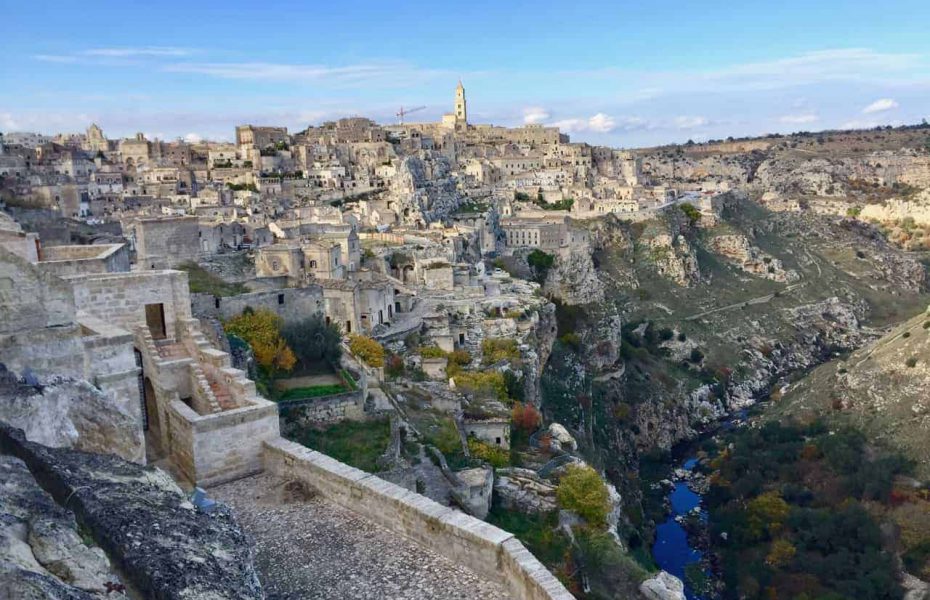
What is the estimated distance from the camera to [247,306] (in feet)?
54.6

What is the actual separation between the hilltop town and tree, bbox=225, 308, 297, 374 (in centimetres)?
7

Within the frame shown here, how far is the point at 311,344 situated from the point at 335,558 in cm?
934

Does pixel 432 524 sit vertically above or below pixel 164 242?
below

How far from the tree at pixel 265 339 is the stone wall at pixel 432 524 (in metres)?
6.22

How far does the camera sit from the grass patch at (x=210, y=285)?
18.4m

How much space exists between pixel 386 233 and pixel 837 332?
34.8 m

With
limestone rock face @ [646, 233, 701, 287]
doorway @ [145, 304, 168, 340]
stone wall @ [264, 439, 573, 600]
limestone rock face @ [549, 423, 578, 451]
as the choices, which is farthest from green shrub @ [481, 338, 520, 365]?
limestone rock face @ [646, 233, 701, 287]

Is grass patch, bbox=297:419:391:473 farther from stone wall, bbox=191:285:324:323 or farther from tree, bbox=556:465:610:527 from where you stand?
tree, bbox=556:465:610:527

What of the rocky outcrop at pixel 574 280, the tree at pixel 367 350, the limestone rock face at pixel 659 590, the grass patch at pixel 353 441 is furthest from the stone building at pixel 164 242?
the rocky outcrop at pixel 574 280

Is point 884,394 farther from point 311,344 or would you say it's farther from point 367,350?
point 311,344

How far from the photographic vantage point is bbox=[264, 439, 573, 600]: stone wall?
21.1 feet

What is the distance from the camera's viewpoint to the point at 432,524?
7.27 m

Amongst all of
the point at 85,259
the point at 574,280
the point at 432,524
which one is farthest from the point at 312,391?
the point at 574,280

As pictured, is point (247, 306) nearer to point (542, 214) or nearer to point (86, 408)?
point (86, 408)
